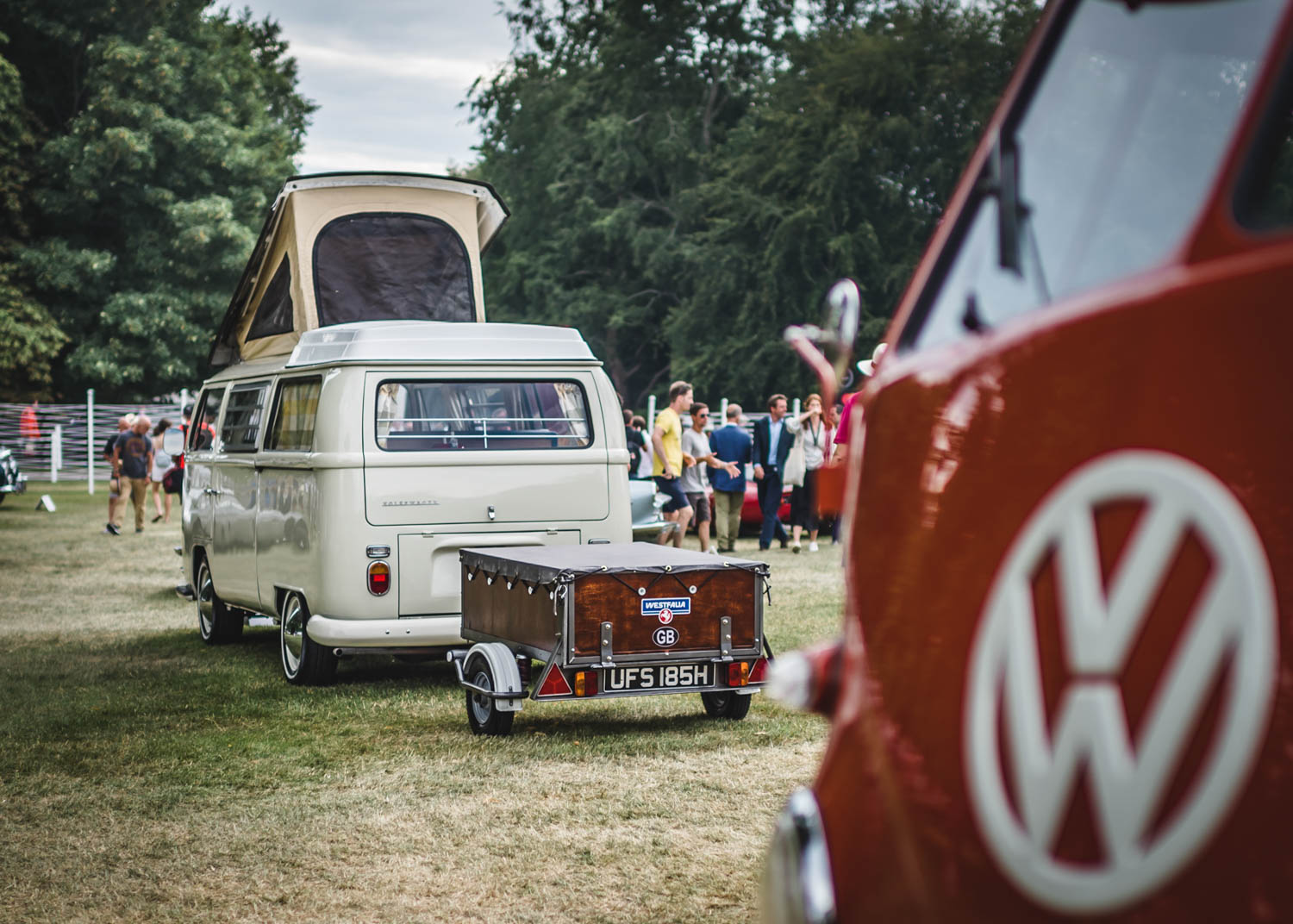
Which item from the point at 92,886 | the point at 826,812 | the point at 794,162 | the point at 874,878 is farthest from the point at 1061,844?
the point at 794,162

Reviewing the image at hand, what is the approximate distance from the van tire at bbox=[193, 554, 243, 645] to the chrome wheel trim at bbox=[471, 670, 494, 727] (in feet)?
13.2

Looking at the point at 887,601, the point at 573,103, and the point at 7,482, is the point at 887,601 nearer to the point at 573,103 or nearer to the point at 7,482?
the point at 7,482

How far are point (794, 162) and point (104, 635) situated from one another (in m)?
38.5

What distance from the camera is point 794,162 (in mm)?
47750

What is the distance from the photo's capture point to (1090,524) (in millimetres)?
1640

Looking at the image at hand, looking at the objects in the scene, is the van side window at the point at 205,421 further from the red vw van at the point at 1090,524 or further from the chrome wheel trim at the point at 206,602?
the red vw van at the point at 1090,524

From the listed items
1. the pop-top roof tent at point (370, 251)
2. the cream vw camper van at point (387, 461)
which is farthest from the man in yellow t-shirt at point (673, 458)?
the cream vw camper van at point (387, 461)

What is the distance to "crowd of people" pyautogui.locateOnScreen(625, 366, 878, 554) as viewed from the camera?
695 inches

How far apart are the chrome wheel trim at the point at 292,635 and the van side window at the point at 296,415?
38.7 inches

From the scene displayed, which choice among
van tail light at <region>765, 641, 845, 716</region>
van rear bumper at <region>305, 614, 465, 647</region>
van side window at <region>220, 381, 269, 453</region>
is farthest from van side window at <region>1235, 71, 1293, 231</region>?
van side window at <region>220, 381, 269, 453</region>

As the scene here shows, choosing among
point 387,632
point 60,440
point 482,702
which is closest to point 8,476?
point 60,440

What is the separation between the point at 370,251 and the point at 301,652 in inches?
128

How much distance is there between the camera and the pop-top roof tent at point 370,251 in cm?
1095

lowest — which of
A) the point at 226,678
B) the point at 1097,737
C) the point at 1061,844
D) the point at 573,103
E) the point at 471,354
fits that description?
the point at 226,678
